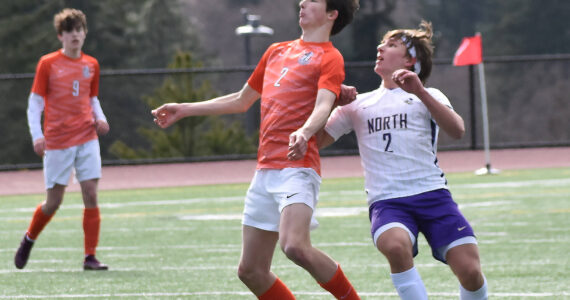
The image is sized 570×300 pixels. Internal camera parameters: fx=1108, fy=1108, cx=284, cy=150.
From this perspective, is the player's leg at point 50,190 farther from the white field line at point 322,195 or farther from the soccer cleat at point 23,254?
the white field line at point 322,195

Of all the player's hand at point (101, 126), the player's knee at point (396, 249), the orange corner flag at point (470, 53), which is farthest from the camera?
the orange corner flag at point (470, 53)

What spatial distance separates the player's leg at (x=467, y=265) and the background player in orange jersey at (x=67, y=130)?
4094 mm

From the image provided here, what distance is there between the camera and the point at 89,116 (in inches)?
347

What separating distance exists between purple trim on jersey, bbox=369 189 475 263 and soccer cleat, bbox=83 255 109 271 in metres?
3.86

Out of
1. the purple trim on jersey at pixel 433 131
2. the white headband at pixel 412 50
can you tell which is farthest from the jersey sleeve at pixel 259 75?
the purple trim on jersey at pixel 433 131

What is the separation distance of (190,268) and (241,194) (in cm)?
837

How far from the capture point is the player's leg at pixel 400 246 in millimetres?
5043

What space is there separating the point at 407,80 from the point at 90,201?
14.0ft

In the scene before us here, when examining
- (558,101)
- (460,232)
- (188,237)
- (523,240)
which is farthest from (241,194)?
(558,101)

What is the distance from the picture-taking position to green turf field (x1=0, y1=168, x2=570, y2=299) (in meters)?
7.42

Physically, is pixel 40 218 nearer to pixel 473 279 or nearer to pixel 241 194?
pixel 473 279

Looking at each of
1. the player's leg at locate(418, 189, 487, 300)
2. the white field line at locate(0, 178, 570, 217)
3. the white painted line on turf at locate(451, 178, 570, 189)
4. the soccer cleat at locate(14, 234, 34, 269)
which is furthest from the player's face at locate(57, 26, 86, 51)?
the white painted line on turf at locate(451, 178, 570, 189)

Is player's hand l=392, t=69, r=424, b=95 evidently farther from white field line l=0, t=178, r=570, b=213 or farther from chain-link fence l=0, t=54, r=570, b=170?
chain-link fence l=0, t=54, r=570, b=170

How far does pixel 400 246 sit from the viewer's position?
16.5 feet
